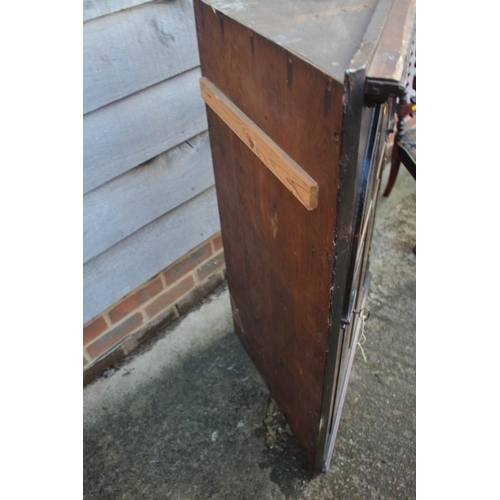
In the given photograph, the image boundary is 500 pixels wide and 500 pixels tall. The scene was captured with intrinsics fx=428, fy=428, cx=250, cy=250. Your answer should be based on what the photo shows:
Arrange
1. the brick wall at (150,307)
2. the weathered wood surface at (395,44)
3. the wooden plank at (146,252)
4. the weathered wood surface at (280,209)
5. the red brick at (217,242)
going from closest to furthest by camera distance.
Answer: the weathered wood surface at (395,44)
the weathered wood surface at (280,209)
the wooden plank at (146,252)
the brick wall at (150,307)
the red brick at (217,242)

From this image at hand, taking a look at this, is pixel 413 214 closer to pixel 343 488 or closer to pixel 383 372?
pixel 383 372

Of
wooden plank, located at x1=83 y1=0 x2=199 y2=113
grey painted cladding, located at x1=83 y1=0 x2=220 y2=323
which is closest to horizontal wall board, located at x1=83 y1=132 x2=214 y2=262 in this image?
grey painted cladding, located at x1=83 y1=0 x2=220 y2=323

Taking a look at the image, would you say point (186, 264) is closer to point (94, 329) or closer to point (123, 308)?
point (123, 308)

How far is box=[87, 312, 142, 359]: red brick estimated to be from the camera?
6.68 ft

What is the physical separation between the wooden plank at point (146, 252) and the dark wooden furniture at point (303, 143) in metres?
0.48

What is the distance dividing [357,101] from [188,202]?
135 centimetres

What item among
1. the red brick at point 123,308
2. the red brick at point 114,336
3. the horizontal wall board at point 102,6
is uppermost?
the horizontal wall board at point 102,6

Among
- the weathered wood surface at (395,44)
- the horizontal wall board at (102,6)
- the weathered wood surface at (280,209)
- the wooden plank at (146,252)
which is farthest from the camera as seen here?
the wooden plank at (146,252)

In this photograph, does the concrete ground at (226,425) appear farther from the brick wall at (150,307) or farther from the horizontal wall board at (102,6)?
the horizontal wall board at (102,6)

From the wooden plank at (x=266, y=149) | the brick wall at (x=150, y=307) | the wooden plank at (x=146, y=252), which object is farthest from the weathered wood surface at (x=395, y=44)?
the brick wall at (x=150, y=307)

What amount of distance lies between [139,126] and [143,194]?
29 centimetres

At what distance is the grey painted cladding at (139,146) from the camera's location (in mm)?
1428

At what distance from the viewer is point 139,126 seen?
1627 mm

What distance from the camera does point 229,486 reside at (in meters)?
1.71
